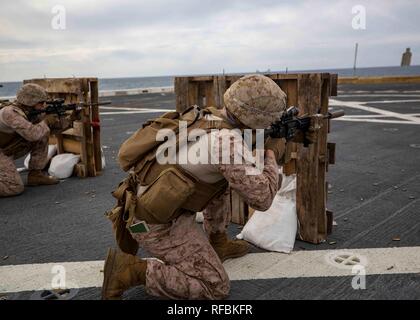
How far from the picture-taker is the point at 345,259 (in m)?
3.06

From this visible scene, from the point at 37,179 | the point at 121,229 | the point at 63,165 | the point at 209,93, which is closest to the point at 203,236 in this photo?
the point at 121,229

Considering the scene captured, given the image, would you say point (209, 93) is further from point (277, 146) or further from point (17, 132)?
point (17, 132)

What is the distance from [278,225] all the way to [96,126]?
11.9 feet

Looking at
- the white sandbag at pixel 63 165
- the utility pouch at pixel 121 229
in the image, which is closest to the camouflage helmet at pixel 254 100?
the utility pouch at pixel 121 229

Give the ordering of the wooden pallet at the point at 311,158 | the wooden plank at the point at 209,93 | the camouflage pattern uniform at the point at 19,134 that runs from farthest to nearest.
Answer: the camouflage pattern uniform at the point at 19,134 < the wooden plank at the point at 209,93 < the wooden pallet at the point at 311,158

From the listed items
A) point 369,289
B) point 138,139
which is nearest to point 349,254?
point 369,289

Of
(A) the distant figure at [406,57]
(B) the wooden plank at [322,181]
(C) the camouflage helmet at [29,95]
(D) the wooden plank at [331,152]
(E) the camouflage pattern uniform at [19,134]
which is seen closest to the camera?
(B) the wooden plank at [322,181]

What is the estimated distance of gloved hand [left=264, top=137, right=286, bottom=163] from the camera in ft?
9.01

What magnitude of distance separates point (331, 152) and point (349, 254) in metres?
0.86

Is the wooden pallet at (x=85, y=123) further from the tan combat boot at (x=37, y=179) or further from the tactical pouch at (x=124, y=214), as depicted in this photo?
the tactical pouch at (x=124, y=214)

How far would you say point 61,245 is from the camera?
11.7ft

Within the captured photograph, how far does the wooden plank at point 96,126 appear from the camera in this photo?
5848 mm

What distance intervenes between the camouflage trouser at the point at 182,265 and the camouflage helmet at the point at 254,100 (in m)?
0.76
